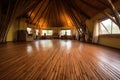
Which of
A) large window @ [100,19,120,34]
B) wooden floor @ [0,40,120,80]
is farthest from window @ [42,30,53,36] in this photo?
wooden floor @ [0,40,120,80]

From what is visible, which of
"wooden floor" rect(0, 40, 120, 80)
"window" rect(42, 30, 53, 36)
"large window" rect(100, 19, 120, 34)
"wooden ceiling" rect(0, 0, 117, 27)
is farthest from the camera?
"window" rect(42, 30, 53, 36)

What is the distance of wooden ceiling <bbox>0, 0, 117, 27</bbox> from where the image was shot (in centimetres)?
770

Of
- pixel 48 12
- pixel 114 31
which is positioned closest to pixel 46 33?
pixel 48 12

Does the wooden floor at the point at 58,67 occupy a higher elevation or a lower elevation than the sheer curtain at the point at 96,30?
lower

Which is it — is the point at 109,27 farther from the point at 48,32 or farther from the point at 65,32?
the point at 48,32

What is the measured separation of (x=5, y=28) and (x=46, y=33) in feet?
39.9

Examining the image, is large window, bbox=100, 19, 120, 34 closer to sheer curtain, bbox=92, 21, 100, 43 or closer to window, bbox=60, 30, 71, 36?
sheer curtain, bbox=92, 21, 100, 43

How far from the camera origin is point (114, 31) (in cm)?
652

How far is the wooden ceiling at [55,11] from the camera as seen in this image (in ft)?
25.3

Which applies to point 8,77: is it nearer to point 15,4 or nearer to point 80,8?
point 15,4

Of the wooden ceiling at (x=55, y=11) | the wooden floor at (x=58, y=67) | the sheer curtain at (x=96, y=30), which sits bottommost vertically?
the wooden floor at (x=58, y=67)

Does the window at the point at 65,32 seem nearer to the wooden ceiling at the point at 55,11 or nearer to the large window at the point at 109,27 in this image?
the wooden ceiling at the point at 55,11

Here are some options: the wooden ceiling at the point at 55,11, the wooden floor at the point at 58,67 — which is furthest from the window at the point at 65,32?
the wooden floor at the point at 58,67

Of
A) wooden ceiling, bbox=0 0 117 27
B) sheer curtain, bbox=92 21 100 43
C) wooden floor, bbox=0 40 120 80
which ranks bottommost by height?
wooden floor, bbox=0 40 120 80
